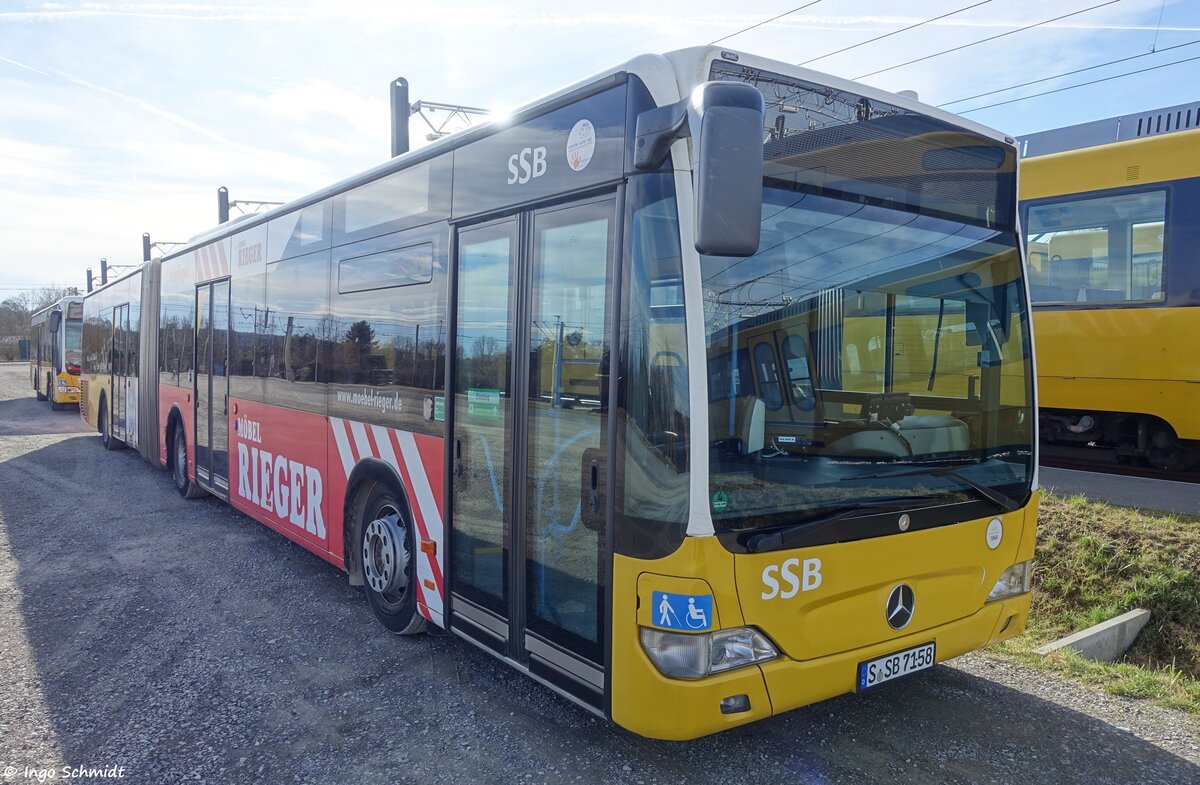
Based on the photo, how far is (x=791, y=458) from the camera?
321cm

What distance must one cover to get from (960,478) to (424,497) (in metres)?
2.85

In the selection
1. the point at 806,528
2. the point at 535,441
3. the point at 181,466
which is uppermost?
the point at 535,441

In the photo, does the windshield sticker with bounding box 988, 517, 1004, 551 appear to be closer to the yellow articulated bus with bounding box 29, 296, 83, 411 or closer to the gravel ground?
the gravel ground

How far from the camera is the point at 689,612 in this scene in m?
3.01

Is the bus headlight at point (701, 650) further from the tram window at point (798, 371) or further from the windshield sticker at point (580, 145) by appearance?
the windshield sticker at point (580, 145)

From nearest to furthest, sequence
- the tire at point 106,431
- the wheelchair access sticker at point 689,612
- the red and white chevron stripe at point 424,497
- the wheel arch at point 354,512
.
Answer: the wheelchair access sticker at point 689,612
the red and white chevron stripe at point 424,497
the wheel arch at point 354,512
the tire at point 106,431

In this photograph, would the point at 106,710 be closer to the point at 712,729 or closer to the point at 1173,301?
the point at 712,729

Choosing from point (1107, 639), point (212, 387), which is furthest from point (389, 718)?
point (212, 387)

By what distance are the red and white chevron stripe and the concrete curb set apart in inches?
145

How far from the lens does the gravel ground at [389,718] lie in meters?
3.61

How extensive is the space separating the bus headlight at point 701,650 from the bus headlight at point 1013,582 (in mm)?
1568

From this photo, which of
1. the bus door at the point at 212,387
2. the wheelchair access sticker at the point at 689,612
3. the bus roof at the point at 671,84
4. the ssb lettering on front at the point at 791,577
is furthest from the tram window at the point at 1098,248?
the bus door at the point at 212,387

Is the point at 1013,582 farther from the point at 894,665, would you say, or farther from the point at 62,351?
the point at 62,351

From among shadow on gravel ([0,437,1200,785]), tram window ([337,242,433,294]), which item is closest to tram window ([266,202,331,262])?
tram window ([337,242,433,294])
